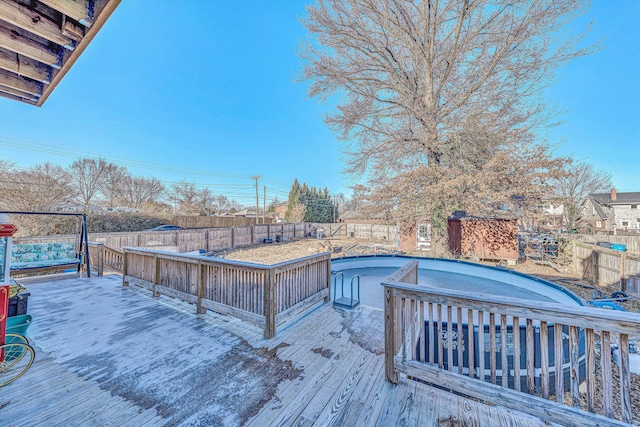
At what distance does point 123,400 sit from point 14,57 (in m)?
2.87

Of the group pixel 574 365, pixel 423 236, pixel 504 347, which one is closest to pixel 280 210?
pixel 423 236

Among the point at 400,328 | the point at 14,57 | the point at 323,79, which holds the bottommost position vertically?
the point at 400,328

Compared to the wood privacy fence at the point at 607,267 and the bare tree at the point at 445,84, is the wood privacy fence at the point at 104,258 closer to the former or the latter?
the bare tree at the point at 445,84

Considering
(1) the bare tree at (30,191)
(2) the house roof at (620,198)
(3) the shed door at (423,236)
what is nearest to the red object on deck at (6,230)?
(1) the bare tree at (30,191)

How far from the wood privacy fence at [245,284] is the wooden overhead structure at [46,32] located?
259cm

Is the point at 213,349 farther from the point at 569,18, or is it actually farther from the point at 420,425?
the point at 569,18

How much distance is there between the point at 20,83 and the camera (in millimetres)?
2088

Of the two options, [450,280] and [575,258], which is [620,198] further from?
[450,280]

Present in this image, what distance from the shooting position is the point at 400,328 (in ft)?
7.96

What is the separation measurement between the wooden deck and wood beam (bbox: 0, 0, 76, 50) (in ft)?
8.97

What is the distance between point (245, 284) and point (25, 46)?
297 centimetres

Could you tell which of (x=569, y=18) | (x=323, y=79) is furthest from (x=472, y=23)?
(x=323, y=79)

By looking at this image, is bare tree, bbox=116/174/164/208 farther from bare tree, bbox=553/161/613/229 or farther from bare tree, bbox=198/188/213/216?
bare tree, bbox=553/161/613/229

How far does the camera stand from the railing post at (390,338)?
2.26 m
